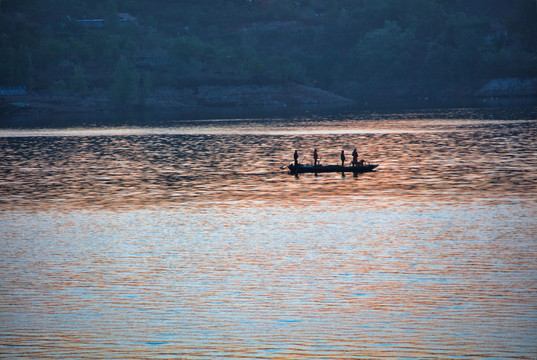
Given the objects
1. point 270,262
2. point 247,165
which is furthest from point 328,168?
point 270,262

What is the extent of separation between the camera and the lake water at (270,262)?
29125 millimetres

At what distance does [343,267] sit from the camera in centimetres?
3994

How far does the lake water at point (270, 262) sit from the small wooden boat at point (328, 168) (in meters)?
1.72

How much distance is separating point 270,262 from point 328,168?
42.7 metres

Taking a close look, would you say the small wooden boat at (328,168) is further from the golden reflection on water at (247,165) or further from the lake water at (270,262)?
the lake water at (270,262)

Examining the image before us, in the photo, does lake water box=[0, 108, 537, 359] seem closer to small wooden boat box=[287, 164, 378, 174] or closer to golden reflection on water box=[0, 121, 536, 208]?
golden reflection on water box=[0, 121, 536, 208]

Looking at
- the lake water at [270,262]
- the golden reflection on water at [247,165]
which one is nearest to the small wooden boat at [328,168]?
the golden reflection on water at [247,165]

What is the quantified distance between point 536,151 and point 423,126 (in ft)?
219

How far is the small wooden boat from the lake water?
67.6 inches

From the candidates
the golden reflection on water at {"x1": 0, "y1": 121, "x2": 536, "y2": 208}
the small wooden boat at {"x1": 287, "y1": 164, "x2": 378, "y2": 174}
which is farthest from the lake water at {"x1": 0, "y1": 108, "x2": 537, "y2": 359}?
the small wooden boat at {"x1": 287, "y1": 164, "x2": 378, "y2": 174}

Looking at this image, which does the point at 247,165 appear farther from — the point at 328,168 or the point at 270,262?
the point at 270,262

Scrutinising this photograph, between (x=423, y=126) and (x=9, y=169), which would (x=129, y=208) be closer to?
(x=9, y=169)

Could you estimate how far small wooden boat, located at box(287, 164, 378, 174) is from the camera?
8212cm

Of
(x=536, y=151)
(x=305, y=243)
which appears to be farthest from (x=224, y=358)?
(x=536, y=151)
